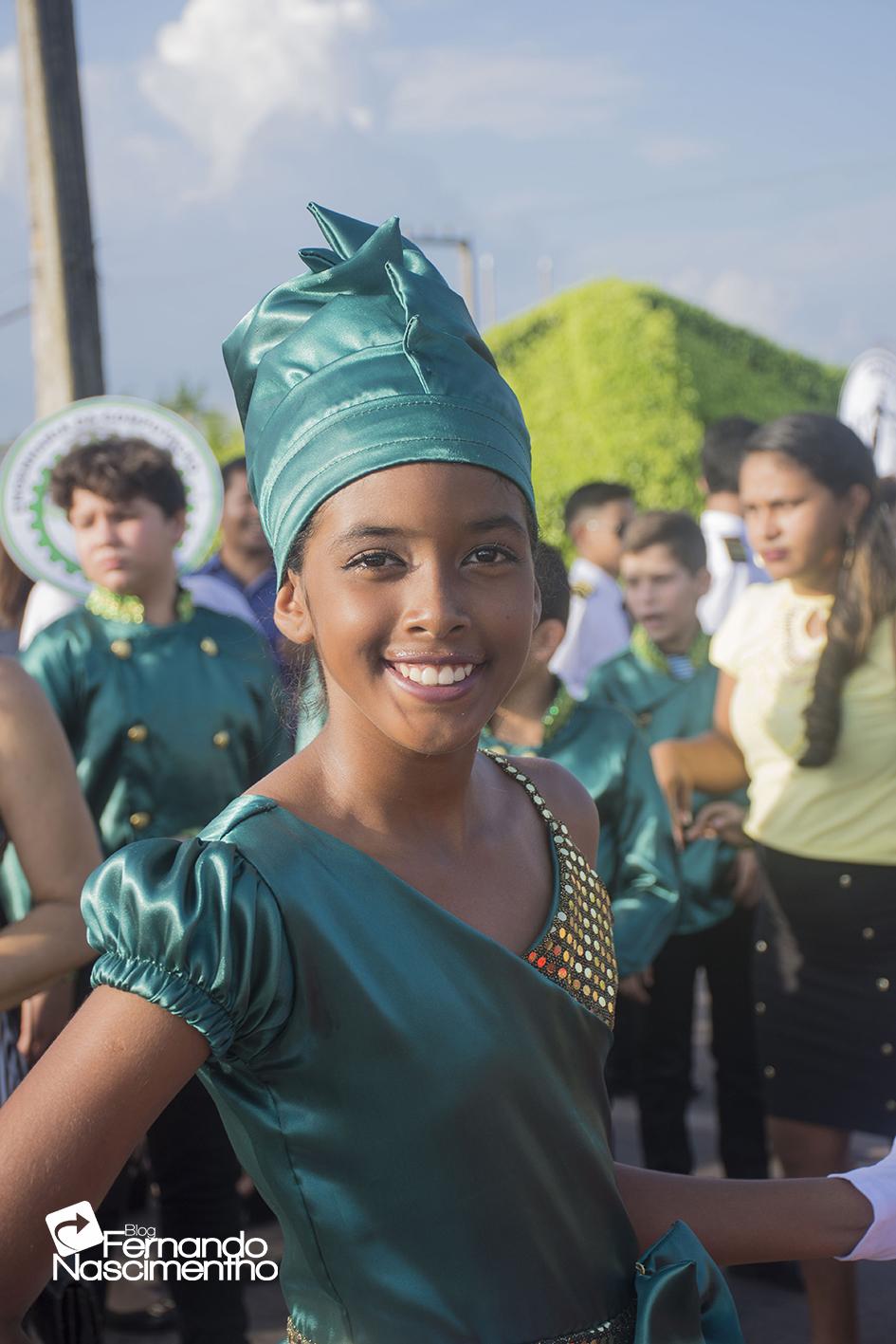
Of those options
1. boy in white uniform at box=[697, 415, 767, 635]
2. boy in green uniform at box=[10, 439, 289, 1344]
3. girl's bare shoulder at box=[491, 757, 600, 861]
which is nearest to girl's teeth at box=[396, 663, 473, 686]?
girl's bare shoulder at box=[491, 757, 600, 861]

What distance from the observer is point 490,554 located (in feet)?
4.92

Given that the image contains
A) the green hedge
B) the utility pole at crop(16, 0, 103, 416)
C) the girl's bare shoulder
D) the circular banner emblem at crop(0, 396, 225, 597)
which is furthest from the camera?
the green hedge

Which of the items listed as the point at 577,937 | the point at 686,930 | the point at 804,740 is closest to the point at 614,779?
the point at 804,740

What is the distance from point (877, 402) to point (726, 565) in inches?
60.8

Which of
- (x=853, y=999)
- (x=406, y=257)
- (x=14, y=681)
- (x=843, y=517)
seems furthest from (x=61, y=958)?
(x=843, y=517)

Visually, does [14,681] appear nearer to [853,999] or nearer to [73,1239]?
[73,1239]

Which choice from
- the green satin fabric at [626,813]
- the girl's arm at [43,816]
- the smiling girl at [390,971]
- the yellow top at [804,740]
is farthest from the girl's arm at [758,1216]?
the yellow top at [804,740]

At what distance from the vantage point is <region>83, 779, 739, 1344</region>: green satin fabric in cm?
133

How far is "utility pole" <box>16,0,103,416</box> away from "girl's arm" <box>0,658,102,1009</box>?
4508 mm

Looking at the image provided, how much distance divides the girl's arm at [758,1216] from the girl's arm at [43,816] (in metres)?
1.20

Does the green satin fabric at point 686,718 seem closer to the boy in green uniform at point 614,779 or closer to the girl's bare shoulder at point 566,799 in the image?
the boy in green uniform at point 614,779

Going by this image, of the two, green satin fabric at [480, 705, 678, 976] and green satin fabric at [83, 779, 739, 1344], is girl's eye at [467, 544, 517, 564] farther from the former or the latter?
green satin fabric at [480, 705, 678, 976]

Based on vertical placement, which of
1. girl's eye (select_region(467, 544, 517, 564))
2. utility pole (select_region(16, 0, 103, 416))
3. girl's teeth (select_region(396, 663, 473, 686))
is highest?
utility pole (select_region(16, 0, 103, 416))

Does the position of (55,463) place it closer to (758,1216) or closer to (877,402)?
(758,1216)
